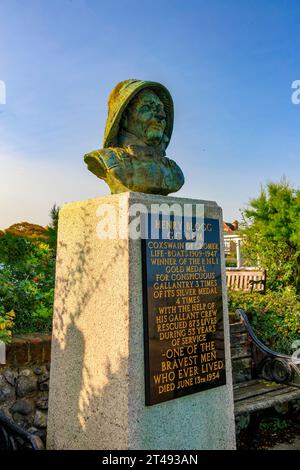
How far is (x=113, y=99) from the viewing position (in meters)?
3.33

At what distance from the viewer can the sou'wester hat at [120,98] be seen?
3193 millimetres

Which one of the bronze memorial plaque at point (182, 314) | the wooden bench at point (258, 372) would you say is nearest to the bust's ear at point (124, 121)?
the bronze memorial plaque at point (182, 314)

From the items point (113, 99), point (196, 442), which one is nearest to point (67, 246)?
point (113, 99)

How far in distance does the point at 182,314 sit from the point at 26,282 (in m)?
2.40

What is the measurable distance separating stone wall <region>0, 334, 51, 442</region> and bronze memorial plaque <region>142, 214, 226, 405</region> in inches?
49.1

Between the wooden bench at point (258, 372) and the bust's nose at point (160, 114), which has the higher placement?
the bust's nose at point (160, 114)

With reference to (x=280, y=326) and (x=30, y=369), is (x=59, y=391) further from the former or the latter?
(x=280, y=326)

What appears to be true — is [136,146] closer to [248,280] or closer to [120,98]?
[120,98]

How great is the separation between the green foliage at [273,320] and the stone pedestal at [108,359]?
2313 mm

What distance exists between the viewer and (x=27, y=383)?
3488mm

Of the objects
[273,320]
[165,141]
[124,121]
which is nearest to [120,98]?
[124,121]

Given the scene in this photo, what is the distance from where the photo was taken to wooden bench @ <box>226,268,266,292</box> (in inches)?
341

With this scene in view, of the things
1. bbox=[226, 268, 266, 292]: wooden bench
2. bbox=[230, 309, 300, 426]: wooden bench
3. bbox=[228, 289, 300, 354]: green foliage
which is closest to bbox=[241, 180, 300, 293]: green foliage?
bbox=[226, 268, 266, 292]: wooden bench

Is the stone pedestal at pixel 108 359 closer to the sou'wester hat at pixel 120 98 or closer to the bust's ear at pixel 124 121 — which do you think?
the sou'wester hat at pixel 120 98
